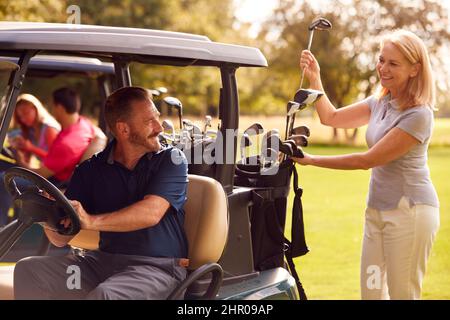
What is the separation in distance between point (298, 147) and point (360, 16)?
3787 cm

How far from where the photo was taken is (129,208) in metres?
2.92

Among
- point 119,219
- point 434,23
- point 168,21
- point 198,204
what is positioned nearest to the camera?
point 119,219

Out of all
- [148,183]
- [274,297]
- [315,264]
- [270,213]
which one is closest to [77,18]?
[148,183]

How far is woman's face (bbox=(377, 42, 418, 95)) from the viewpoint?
3.38 metres

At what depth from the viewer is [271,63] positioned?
4084 cm

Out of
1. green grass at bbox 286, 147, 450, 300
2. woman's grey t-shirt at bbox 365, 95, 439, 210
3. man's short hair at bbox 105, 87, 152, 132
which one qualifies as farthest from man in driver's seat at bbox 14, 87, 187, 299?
green grass at bbox 286, 147, 450, 300

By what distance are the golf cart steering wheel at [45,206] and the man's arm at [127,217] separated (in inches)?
1.6

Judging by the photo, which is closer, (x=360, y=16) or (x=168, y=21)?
(x=168, y=21)

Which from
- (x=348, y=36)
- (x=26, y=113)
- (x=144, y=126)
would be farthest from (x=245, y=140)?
(x=348, y=36)

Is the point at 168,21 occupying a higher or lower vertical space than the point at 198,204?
higher

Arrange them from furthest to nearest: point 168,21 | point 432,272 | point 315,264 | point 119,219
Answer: point 168,21
point 315,264
point 432,272
point 119,219

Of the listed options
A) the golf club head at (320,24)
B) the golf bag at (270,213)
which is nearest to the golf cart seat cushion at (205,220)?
the golf bag at (270,213)
